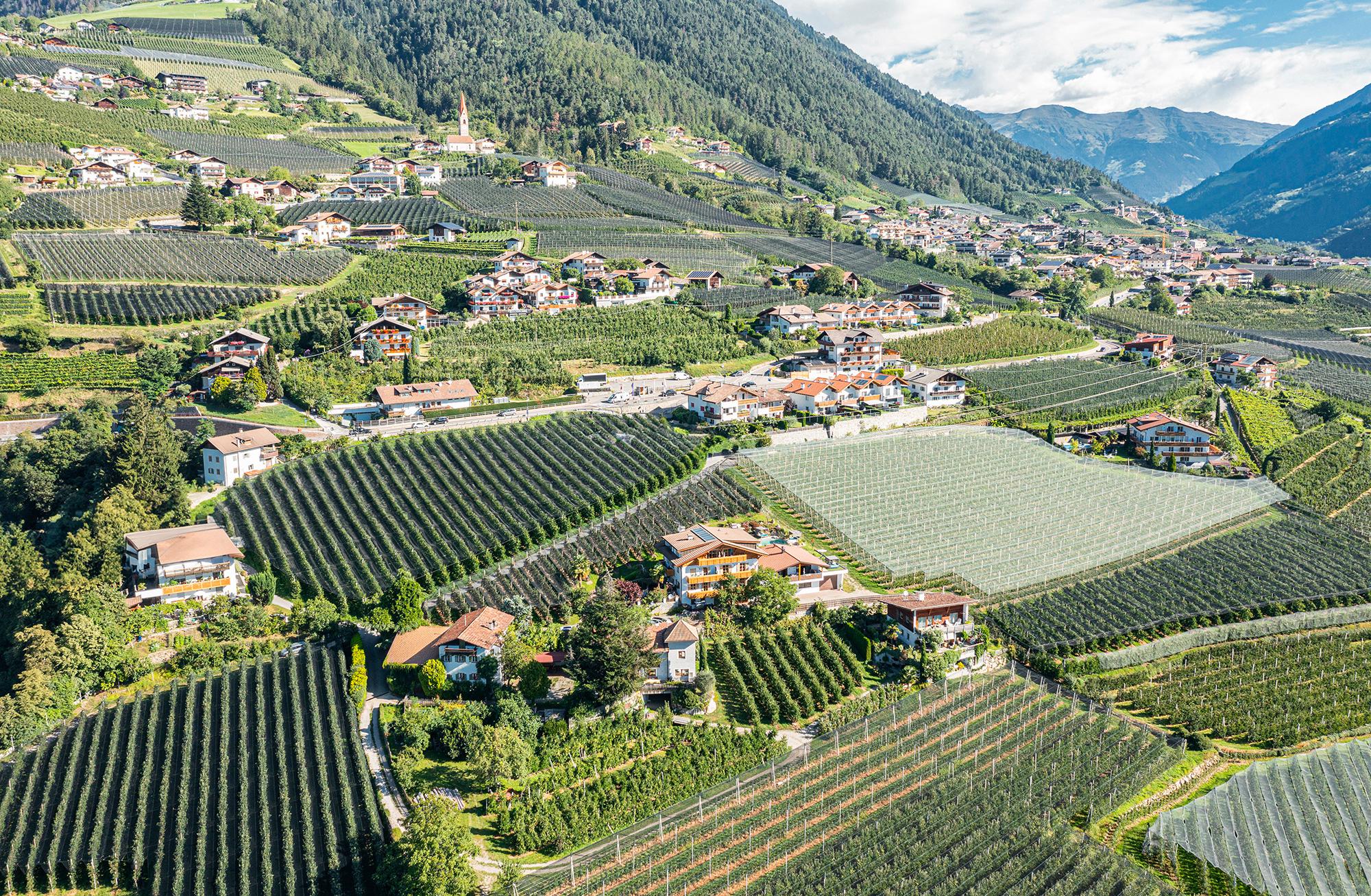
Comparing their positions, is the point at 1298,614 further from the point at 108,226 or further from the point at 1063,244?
the point at 1063,244

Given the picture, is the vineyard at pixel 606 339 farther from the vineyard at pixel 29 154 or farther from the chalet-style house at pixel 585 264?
the vineyard at pixel 29 154

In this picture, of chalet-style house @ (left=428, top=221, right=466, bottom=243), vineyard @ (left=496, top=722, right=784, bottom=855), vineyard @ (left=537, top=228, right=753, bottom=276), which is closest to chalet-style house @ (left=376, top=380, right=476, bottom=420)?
vineyard @ (left=496, top=722, right=784, bottom=855)

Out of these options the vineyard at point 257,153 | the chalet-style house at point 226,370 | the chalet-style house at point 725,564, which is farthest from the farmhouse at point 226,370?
the vineyard at point 257,153

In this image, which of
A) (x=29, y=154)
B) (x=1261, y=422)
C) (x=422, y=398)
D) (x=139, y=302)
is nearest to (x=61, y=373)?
(x=139, y=302)

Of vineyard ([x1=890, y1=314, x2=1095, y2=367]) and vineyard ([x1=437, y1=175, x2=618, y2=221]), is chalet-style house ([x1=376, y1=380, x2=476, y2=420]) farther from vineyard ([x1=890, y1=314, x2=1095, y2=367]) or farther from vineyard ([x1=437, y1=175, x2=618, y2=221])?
vineyard ([x1=437, y1=175, x2=618, y2=221])

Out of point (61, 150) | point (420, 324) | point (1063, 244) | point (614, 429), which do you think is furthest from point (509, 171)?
point (1063, 244)

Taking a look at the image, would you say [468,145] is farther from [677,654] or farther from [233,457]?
[677,654]
